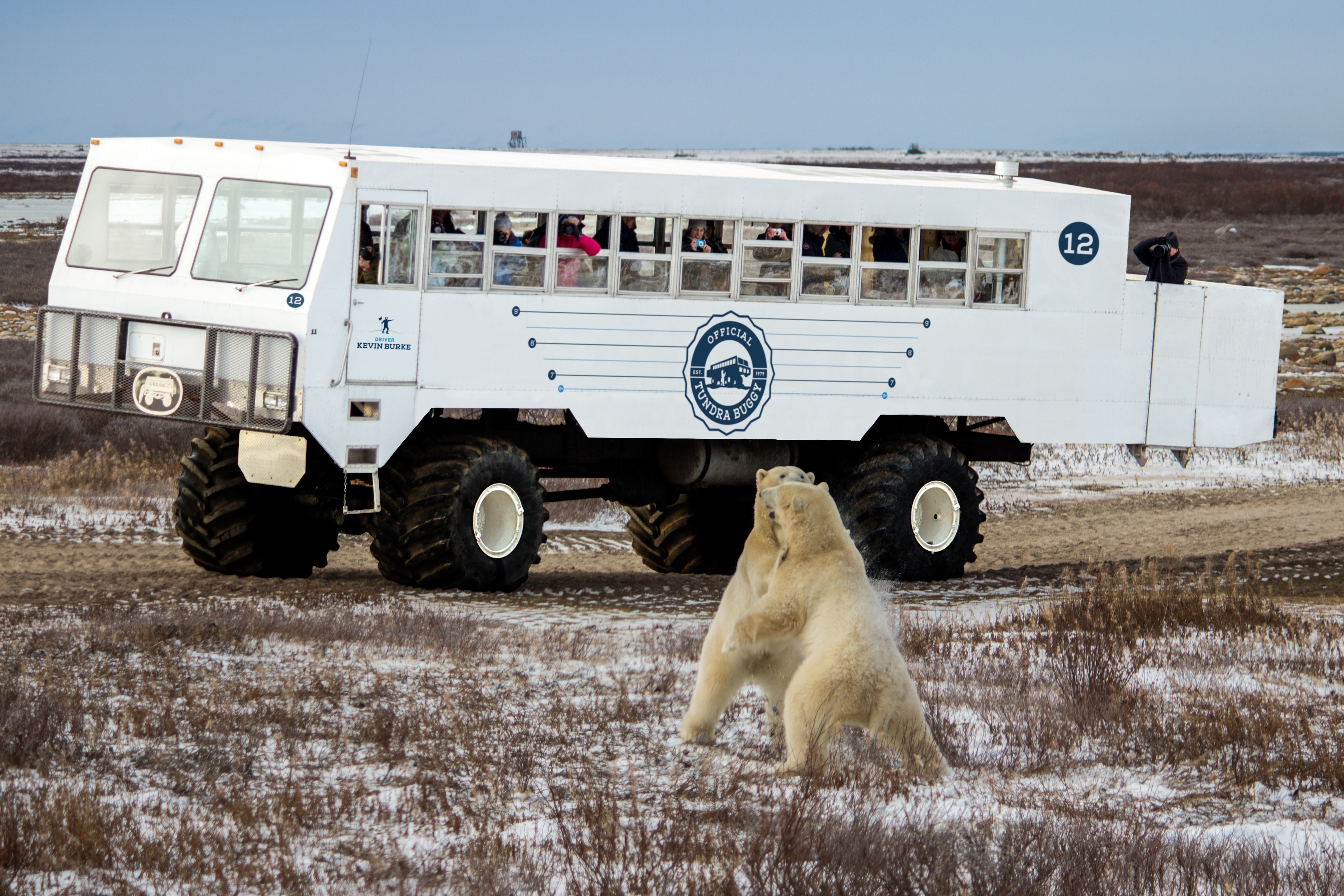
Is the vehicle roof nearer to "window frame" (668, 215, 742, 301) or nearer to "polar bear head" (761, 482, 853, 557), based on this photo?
"window frame" (668, 215, 742, 301)

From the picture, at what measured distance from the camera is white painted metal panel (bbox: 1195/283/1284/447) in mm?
14359

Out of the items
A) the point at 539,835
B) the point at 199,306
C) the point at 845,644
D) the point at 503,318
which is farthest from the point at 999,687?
the point at 199,306

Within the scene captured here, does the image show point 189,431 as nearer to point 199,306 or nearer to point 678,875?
point 199,306

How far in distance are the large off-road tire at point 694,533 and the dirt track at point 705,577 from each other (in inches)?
11.1

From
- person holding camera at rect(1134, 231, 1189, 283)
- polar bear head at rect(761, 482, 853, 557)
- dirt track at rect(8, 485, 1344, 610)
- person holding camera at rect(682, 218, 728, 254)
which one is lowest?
dirt track at rect(8, 485, 1344, 610)

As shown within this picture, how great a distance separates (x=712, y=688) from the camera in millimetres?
6723

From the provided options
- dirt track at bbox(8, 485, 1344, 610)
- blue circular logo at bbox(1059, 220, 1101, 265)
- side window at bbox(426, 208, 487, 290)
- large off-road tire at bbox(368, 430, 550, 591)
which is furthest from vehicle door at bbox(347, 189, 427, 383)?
blue circular logo at bbox(1059, 220, 1101, 265)

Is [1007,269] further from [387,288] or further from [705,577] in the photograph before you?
[387,288]

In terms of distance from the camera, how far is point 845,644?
6098 millimetres

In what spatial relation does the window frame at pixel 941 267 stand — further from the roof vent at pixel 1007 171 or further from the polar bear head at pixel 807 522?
the polar bear head at pixel 807 522

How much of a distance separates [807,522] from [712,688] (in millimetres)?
871

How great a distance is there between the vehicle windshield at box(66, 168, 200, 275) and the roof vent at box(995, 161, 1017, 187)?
689 cm

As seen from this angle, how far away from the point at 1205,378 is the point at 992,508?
4.19m

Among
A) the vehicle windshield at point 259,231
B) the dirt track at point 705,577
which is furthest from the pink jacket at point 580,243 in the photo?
the dirt track at point 705,577
